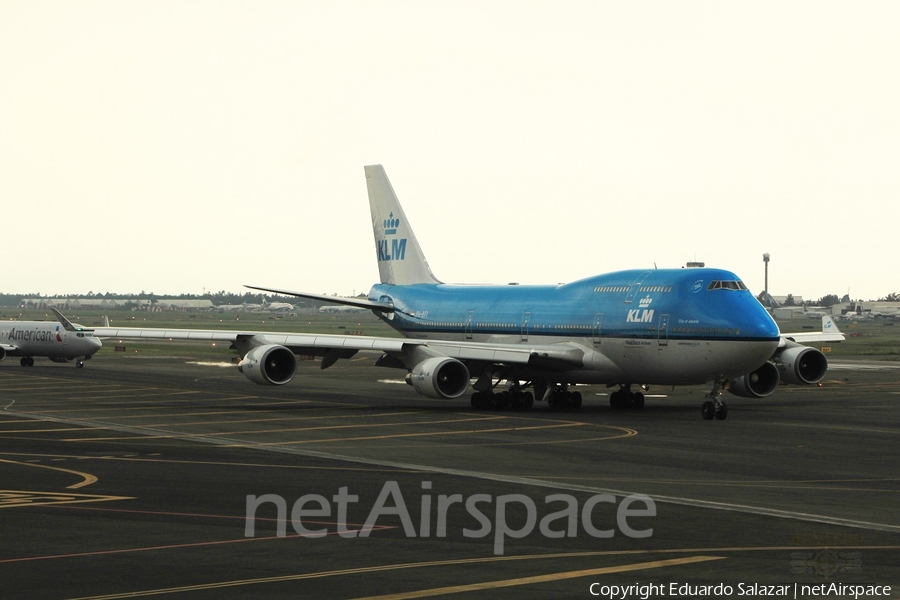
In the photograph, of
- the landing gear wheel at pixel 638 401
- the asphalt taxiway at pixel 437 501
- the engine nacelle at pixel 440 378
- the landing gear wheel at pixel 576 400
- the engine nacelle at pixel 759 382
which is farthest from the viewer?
the landing gear wheel at pixel 576 400

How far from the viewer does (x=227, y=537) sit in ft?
57.4

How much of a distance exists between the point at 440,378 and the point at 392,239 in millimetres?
18313

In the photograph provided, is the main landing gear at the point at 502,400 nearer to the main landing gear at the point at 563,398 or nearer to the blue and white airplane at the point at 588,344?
the blue and white airplane at the point at 588,344

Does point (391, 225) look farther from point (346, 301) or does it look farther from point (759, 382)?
point (759, 382)

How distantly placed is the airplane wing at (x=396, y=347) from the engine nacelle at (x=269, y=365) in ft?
1.68

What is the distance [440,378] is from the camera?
44.1 metres

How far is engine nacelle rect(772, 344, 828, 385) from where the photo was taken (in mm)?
47062

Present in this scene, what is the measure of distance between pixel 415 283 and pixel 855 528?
41.9m

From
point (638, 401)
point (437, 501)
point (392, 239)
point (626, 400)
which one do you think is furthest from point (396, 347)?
point (437, 501)

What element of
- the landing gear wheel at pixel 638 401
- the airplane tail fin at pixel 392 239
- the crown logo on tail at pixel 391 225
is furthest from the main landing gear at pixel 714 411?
the crown logo on tail at pixel 391 225

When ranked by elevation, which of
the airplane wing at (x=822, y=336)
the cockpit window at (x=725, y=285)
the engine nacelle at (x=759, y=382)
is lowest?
the engine nacelle at (x=759, y=382)

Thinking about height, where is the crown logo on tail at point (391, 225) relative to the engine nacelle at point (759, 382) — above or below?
above

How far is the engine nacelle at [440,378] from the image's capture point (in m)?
43.7

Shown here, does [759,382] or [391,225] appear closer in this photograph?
[759,382]
